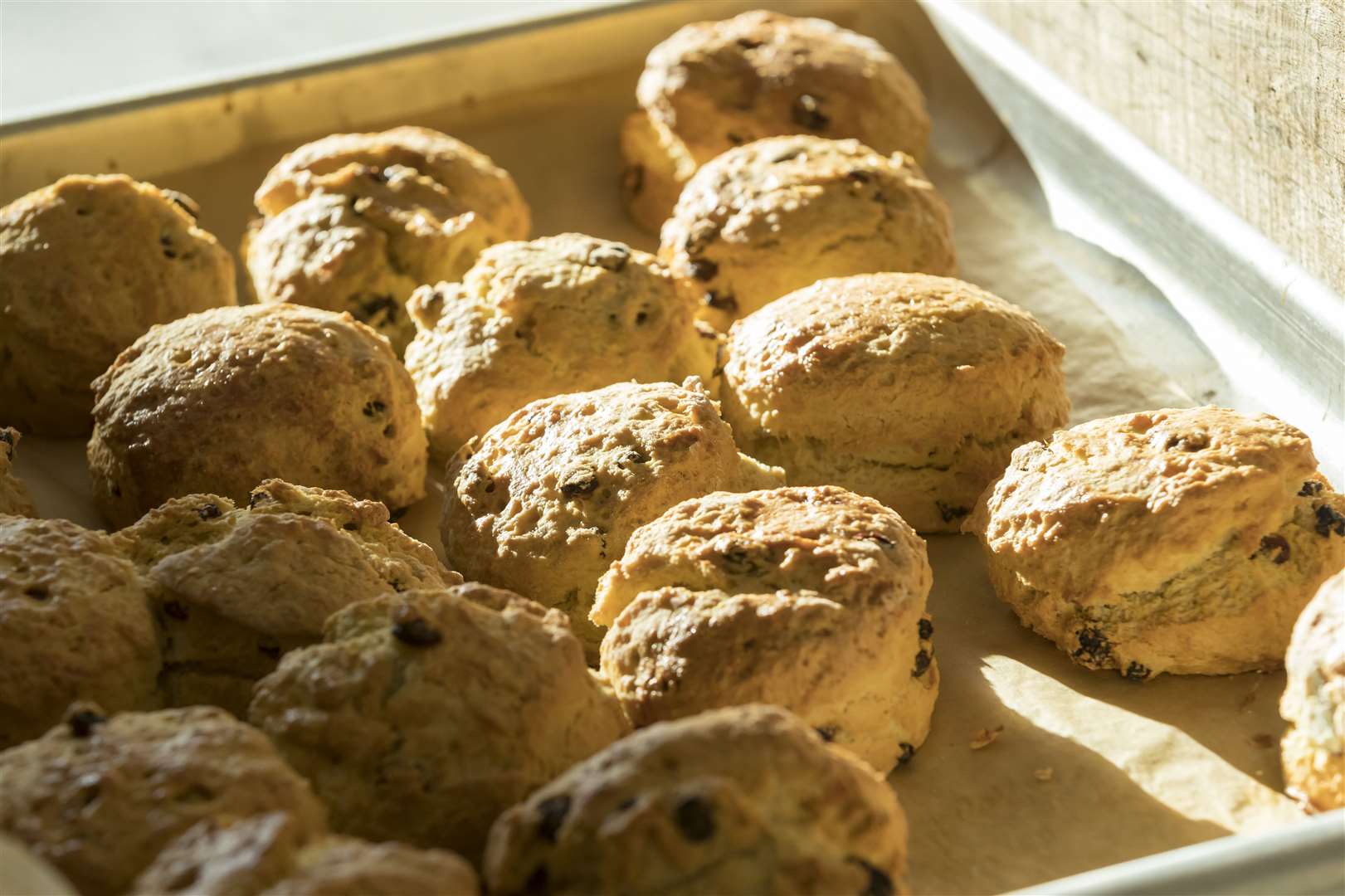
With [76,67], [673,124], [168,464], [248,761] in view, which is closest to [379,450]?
[168,464]

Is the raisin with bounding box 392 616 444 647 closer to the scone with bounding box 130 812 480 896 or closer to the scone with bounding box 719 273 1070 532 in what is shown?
the scone with bounding box 130 812 480 896

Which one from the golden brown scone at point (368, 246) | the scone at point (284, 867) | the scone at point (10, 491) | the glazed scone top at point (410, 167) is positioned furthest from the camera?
the glazed scone top at point (410, 167)

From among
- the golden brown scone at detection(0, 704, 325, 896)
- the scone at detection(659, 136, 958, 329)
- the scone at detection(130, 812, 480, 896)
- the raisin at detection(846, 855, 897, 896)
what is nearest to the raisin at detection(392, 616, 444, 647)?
the golden brown scone at detection(0, 704, 325, 896)

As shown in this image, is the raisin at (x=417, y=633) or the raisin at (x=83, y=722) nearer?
the raisin at (x=83, y=722)

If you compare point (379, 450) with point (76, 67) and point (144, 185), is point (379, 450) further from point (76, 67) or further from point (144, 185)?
point (76, 67)

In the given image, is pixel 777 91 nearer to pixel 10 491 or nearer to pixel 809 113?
pixel 809 113

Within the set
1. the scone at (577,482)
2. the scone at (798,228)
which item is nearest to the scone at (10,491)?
the scone at (577,482)

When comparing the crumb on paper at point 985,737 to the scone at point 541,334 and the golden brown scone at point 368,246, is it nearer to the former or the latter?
the scone at point 541,334
